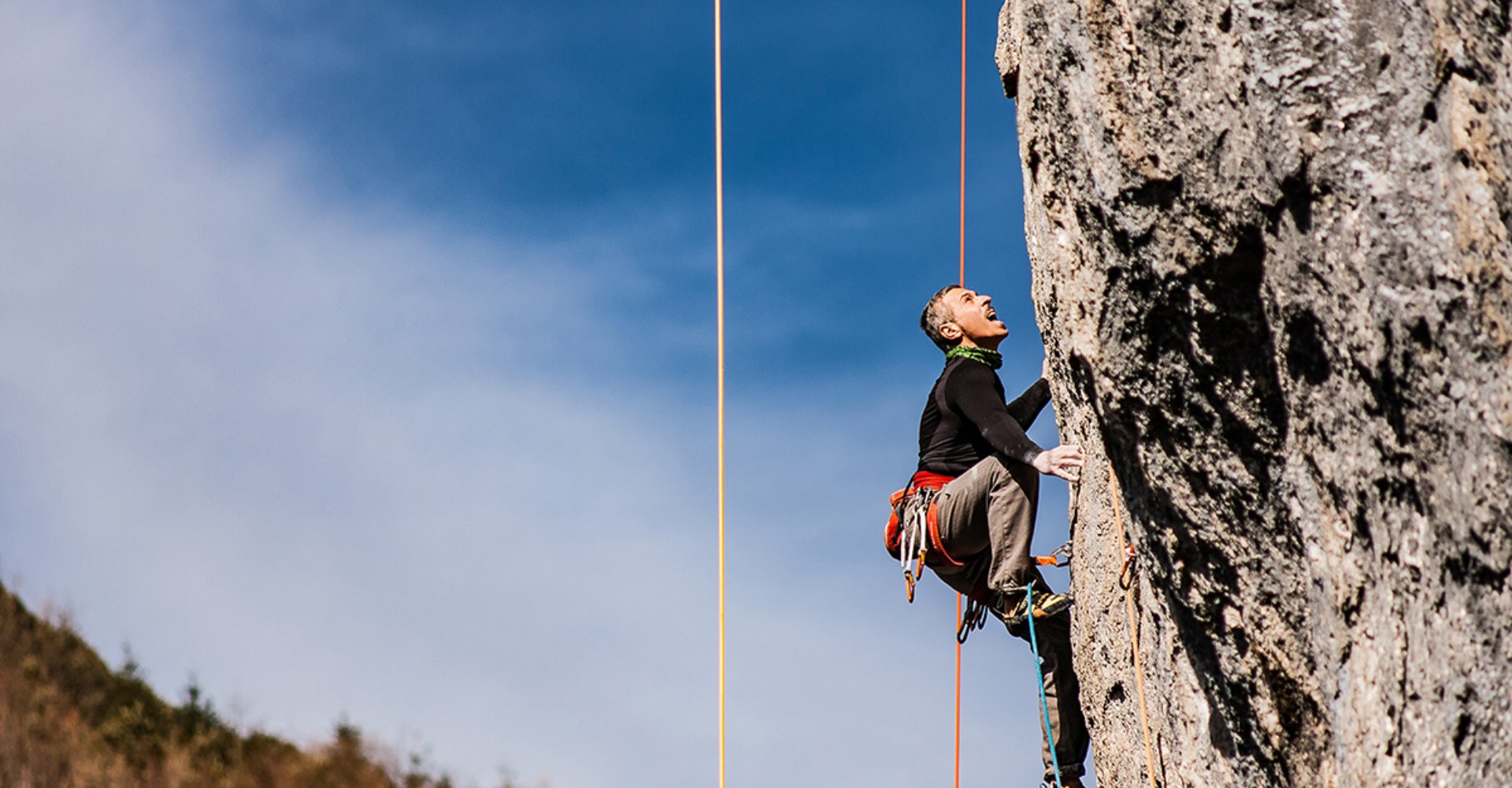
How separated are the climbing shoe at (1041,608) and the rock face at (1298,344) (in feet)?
3.66

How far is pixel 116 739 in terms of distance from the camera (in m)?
29.3

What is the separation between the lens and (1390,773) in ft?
12.8

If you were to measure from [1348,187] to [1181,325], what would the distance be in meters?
0.91

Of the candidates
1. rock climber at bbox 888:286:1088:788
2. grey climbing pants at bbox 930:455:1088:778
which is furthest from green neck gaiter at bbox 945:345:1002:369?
grey climbing pants at bbox 930:455:1088:778

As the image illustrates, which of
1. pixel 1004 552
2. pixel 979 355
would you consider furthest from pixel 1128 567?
pixel 979 355

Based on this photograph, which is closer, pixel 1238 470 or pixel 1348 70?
pixel 1348 70

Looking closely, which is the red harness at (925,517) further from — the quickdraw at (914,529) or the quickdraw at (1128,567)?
the quickdraw at (1128,567)

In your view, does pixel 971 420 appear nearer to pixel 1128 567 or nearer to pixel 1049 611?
pixel 1128 567

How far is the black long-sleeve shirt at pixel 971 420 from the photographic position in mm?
6105

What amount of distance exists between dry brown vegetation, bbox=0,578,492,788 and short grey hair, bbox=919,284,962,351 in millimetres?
25282

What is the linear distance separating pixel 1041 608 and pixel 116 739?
28.0m

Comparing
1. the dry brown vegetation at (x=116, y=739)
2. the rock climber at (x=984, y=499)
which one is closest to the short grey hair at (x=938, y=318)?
the rock climber at (x=984, y=499)

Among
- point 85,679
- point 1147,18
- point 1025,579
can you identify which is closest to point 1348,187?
point 1147,18

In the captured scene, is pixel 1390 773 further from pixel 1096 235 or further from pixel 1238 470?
pixel 1096 235
